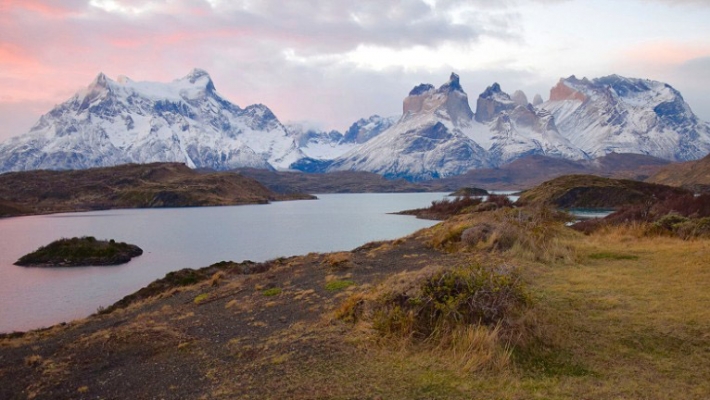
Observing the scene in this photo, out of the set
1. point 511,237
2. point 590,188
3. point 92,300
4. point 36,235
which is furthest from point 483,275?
point 590,188

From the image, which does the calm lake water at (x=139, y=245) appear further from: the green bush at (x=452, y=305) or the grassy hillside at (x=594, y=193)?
the grassy hillside at (x=594, y=193)

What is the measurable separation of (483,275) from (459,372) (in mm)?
2687

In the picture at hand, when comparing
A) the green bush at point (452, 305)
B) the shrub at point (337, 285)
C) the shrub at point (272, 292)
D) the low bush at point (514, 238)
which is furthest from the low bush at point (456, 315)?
the low bush at point (514, 238)

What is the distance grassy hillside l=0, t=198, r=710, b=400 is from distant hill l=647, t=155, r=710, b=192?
15898 cm

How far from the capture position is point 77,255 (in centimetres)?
5794

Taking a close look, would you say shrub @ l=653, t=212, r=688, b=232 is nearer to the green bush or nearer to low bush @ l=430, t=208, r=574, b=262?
low bush @ l=430, t=208, r=574, b=262

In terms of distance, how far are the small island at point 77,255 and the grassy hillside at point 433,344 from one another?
1784 inches

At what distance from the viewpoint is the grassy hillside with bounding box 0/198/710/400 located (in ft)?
25.6

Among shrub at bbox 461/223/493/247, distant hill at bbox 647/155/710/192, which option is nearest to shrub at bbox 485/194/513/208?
shrub at bbox 461/223/493/247

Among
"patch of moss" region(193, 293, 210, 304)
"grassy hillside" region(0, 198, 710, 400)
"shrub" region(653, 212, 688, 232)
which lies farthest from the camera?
"shrub" region(653, 212, 688, 232)

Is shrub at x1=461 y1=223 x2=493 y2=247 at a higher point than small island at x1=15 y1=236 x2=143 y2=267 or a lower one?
higher

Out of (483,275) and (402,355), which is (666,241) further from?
(402,355)

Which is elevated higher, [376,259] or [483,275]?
[483,275]

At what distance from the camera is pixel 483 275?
1031 centimetres
